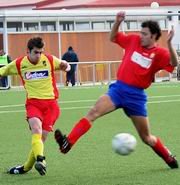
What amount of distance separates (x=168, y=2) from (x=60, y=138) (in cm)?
4733

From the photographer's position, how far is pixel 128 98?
383 inches

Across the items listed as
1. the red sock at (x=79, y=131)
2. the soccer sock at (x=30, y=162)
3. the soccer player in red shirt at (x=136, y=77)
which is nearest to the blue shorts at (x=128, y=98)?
the soccer player in red shirt at (x=136, y=77)

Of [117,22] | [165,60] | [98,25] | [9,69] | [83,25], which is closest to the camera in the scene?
[165,60]

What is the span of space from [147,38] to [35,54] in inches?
62.4

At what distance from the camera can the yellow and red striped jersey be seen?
10.3 m

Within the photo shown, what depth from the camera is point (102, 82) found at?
3616cm

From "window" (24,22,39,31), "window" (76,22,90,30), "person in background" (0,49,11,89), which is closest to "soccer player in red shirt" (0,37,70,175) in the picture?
"person in background" (0,49,11,89)

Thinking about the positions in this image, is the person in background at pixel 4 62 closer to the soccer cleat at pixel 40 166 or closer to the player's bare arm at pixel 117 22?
the player's bare arm at pixel 117 22

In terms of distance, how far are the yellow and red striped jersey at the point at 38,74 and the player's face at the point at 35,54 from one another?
89mm

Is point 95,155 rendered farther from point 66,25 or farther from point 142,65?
point 66,25

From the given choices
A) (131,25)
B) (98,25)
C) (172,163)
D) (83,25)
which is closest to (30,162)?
(172,163)

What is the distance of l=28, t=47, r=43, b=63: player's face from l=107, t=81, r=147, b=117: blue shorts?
116 centimetres

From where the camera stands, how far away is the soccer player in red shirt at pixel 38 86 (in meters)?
10.1

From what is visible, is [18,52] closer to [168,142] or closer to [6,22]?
[6,22]
